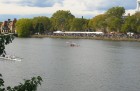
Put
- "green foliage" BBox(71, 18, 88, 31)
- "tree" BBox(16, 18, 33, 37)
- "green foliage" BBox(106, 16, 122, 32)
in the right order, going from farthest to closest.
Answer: "green foliage" BBox(71, 18, 88, 31), "tree" BBox(16, 18, 33, 37), "green foliage" BBox(106, 16, 122, 32)

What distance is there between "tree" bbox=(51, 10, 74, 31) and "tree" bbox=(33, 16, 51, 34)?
2.70m

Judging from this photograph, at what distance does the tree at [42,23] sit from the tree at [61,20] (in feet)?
8.86

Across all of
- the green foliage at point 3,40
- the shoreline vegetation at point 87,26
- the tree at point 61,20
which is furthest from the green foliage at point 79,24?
the green foliage at point 3,40

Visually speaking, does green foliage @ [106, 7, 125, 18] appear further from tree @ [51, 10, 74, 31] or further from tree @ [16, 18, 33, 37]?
tree @ [16, 18, 33, 37]

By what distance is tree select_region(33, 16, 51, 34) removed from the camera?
165 metres

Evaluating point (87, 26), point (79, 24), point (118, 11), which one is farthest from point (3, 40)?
point (87, 26)

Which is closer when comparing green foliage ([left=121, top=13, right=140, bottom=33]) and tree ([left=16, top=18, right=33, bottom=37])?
green foliage ([left=121, top=13, right=140, bottom=33])

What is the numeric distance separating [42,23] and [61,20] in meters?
8.75

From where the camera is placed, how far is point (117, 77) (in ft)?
117

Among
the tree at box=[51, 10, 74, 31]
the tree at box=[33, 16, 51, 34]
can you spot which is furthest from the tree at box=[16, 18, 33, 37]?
the tree at box=[51, 10, 74, 31]

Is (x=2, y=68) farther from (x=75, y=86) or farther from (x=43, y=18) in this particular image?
(x=43, y=18)

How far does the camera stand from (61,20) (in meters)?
174

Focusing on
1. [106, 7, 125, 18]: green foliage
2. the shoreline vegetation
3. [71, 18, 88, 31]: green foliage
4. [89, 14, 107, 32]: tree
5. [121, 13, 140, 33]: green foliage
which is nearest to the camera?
[121, 13, 140, 33]: green foliage

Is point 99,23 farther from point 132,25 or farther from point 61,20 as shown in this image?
point 61,20
